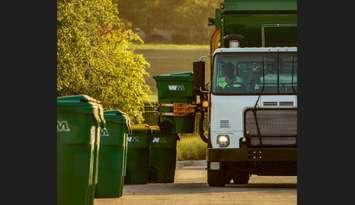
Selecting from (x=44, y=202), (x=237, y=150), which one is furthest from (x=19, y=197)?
(x=237, y=150)

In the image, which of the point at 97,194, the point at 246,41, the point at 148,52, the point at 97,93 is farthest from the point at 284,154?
the point at 148,52

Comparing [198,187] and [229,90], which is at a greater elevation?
[229,90]

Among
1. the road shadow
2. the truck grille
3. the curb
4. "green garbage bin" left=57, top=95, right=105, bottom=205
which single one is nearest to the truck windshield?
the truck grille

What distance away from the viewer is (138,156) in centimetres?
2641

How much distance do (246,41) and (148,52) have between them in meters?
69.6

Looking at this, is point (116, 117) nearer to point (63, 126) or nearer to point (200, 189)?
point (200, 189)

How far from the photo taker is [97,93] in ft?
151

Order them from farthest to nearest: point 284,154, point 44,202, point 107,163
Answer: point 284,154
point 107,163
point 44,202

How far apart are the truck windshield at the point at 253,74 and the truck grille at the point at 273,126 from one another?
0.38m

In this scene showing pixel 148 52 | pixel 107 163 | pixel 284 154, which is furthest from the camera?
pixel 148 52

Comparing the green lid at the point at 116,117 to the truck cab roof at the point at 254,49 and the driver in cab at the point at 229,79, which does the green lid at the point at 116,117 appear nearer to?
the driver in cab at the point at 229,79

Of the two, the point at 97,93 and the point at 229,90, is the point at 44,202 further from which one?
the point at 97,93

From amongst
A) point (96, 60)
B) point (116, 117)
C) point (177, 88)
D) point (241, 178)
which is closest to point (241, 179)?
point (241, 178)

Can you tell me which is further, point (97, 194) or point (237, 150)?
point (237, 150)
